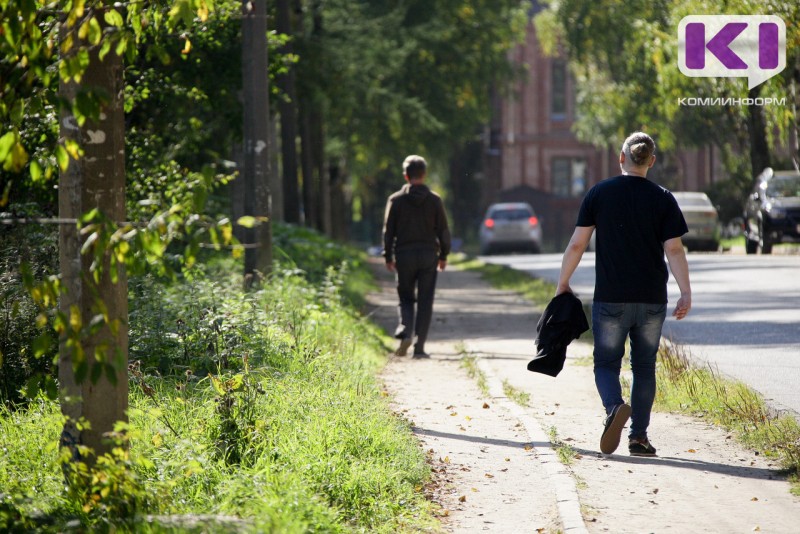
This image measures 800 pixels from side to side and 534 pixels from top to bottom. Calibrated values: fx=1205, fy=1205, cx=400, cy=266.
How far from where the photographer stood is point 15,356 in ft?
25.9

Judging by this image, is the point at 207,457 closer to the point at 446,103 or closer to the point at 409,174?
the point at 409,174

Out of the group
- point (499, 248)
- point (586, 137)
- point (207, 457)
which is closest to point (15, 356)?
point (207, 457)

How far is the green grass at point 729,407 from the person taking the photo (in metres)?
7.12

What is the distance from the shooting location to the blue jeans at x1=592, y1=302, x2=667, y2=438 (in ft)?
23.7

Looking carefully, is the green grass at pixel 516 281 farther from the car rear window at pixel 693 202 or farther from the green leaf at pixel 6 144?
the green leaf at pixel 6 144

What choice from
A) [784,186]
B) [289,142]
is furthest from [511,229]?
[289,142]

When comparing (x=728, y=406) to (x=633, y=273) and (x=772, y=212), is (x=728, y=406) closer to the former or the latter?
(x=633, y=273)

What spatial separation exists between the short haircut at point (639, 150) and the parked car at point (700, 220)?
25.7 meters

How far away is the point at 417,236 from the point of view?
1194cm

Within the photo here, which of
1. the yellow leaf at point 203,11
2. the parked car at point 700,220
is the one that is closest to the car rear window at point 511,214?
the parked car at point 700,220

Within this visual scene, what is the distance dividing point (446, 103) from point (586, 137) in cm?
1330

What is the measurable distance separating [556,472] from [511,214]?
33.5 metres

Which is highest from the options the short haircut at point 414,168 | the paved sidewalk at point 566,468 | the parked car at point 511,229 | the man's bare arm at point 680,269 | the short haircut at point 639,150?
the short haircut at point 639,150

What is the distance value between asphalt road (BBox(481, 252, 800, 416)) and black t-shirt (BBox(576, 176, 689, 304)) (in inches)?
70.9
